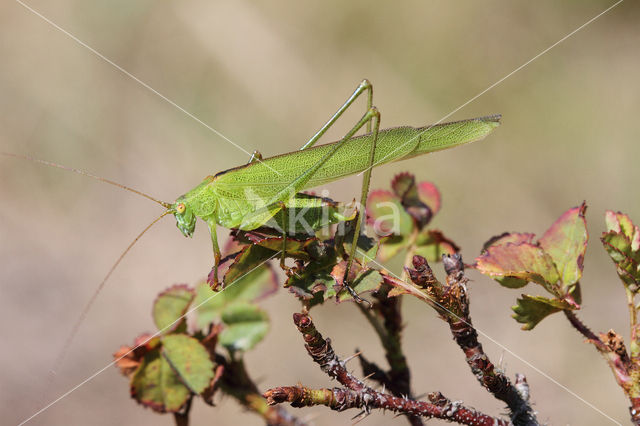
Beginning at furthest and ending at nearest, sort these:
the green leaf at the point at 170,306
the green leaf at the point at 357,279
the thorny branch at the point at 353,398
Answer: the green leaf at the point at 170,306 < the green leaf at the point at 357,279 < the thorny branch at the point at 353,398

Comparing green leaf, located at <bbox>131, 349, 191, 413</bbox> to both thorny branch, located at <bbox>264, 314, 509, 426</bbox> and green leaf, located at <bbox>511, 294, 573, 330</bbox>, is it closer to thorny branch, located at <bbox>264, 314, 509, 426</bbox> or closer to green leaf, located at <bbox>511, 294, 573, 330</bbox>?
thorny branch, located at <bbox>264, 314, 509, 426</bbox>

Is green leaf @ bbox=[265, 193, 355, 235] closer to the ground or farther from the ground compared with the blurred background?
closer to the ground

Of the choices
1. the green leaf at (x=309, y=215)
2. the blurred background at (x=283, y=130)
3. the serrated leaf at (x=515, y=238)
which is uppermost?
the blurred background at (x=283, y=130)

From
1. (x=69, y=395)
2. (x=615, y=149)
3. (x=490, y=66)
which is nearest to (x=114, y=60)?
(x=69, y=395)

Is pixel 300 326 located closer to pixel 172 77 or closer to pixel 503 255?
pixel 503 255

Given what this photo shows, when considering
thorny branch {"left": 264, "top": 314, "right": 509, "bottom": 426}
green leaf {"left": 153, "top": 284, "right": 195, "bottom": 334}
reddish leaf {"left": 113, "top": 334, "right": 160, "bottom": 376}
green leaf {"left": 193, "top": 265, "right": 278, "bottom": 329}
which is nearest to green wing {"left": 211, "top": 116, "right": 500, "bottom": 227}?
green leaf {"left": 193, "top": 265, "right": 278, "bottom": 329}

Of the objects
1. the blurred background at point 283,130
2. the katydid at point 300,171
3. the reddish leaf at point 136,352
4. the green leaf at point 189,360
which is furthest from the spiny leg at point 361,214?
the blurred background at point 283,130

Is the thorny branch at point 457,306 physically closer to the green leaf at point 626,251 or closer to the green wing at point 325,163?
the green leaf at point 626,251
